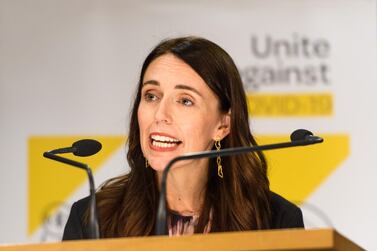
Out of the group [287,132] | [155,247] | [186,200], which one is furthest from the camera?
[287,132]

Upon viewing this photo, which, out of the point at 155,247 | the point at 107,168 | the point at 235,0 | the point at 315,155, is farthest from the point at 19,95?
the point at 155,247

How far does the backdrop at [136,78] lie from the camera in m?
4.55

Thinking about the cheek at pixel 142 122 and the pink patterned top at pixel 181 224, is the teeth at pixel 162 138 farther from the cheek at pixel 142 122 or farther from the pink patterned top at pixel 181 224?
the pink patterned top at pixel 181 224

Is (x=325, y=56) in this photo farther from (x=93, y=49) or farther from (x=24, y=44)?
(x=24, y=44)

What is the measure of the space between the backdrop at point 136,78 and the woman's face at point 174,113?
1155mm

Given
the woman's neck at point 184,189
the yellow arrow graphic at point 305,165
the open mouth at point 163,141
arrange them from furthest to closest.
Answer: the yellow arrow graphic at point 305,165 < the woman's neck at point 184,189 < the open mouth at point 163,141

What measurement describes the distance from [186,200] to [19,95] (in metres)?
1.56

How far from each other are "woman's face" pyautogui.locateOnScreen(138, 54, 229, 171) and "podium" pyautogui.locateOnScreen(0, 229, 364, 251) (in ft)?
3.44

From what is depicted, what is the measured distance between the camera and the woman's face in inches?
130

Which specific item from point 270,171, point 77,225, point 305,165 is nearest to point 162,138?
point 77,225

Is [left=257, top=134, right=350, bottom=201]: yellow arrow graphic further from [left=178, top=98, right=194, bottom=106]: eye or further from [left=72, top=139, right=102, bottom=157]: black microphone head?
[left=72, top=139, right=102, bottom=157]: black microphone head

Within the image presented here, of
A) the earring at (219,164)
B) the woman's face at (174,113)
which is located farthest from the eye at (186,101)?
the earring at (219,164)

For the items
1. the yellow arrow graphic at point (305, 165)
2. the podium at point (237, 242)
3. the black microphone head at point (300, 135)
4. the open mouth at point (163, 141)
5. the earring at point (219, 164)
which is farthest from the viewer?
the yellow arrow graphic at point (305, 165)

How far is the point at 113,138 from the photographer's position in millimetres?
4621
